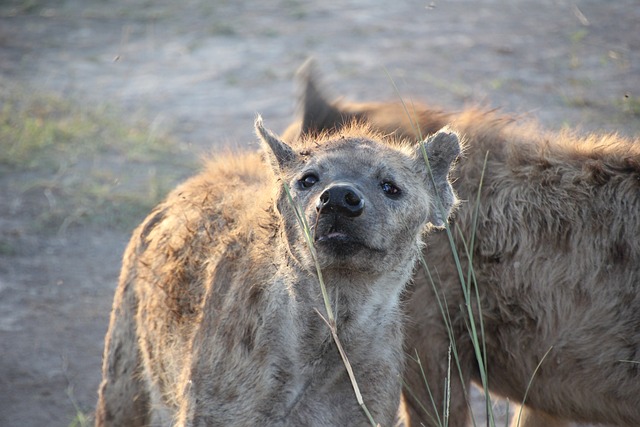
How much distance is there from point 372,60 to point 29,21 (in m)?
3.13

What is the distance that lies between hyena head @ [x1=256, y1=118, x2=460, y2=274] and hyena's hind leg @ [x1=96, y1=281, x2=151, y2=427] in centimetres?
83

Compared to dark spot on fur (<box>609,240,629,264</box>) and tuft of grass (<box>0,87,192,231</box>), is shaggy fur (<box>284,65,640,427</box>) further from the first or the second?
tuft of grass (<box>0,87,192,231</box>)

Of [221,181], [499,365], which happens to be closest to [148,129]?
[221,181]

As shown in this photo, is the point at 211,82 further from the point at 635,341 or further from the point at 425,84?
the point at 635,341

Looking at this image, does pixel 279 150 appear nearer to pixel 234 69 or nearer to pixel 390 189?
pixel 390 189

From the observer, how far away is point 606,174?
10.1 feet

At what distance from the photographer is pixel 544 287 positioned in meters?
3.06

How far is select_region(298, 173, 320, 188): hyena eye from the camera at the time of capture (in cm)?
259

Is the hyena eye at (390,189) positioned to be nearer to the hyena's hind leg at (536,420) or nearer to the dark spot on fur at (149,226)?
the dark spot on fur at (149,226)

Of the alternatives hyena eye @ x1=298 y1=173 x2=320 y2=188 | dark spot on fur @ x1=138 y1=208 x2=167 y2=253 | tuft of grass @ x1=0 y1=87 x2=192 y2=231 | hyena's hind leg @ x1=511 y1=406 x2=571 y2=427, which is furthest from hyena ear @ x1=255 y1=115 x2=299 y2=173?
tuft of grass @ x1=0 y1=87 x2=192 y2=231

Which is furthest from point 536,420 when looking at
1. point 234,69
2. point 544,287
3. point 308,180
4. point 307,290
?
point 234,69

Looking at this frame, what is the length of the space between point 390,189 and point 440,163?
11.7 inches

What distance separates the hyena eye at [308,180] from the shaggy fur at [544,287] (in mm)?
596

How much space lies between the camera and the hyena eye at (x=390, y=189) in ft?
8.48
